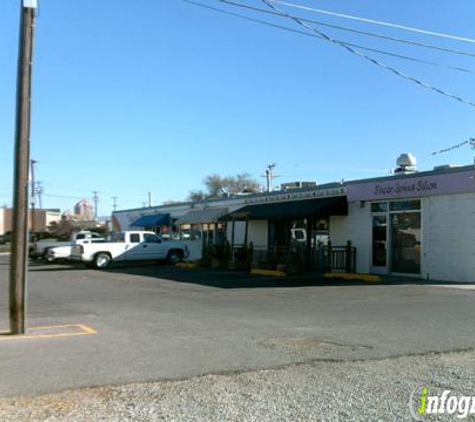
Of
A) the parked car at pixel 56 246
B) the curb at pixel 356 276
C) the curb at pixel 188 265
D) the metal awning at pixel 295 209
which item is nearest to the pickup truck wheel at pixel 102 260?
the curb at pixel 188 265

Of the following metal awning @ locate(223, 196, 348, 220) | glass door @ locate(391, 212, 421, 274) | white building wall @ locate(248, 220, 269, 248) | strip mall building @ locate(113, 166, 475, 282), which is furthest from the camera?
white building wall @ locate(248, 220, 269, 248)

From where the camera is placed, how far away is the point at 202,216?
35531mm

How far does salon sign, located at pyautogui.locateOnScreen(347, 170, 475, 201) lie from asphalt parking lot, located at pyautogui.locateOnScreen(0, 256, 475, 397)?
379cm

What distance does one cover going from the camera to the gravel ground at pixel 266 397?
5676mm

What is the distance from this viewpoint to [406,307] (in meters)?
13.6

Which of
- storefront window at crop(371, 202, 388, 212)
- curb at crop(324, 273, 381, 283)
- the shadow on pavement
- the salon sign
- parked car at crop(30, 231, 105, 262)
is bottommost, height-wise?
the shadow on pavement

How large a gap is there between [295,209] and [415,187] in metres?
6.13

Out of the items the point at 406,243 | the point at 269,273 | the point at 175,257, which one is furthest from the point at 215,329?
the point at 175,257

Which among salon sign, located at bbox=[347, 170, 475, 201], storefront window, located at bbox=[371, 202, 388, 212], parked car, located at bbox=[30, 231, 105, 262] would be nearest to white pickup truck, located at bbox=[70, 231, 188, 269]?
parked car, located at bbox=[30, 231, 105, 262]

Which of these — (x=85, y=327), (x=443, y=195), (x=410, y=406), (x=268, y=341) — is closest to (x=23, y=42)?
(x=85, y=327)

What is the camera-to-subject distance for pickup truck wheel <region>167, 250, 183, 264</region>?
32281mm

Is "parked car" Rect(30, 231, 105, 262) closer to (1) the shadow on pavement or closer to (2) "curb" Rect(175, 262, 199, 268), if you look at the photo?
(2) "curb" Rect(175, 262, 199, 268)

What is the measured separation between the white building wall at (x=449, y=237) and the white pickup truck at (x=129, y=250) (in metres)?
14.4

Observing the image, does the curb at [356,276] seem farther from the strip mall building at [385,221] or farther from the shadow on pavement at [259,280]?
the strip mall building at [385,221]
